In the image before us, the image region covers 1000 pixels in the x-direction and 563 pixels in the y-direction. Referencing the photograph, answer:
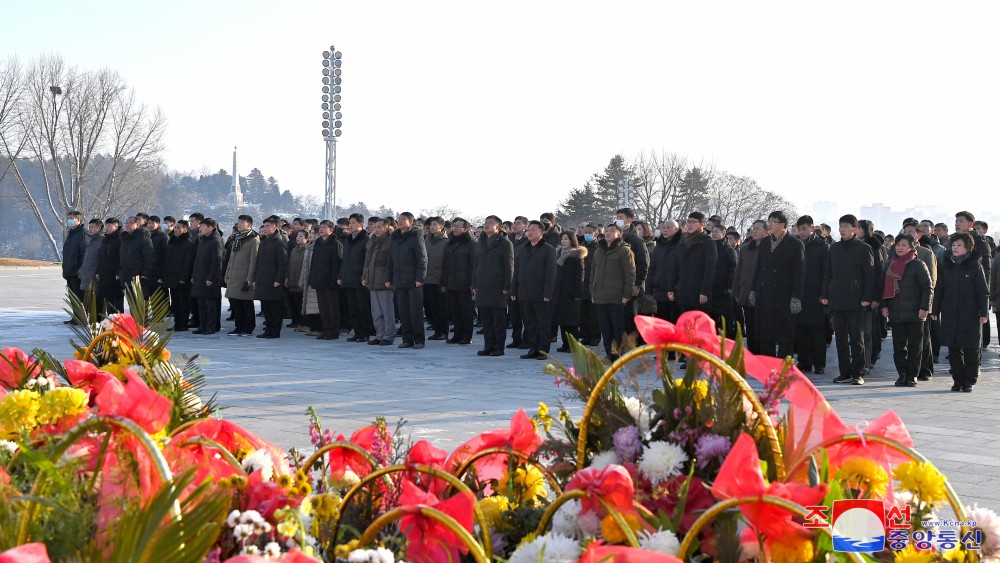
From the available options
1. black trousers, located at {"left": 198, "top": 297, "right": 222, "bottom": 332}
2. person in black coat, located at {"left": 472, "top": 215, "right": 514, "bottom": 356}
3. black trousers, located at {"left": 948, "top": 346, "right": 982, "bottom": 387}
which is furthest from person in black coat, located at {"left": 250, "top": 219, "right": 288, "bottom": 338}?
black trousers, located at {"left": 948, "top": 346, "right": 982, "bottom": 387}

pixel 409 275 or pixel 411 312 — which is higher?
pixel 409 275

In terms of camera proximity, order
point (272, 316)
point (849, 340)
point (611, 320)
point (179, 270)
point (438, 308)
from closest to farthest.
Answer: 1. point (849, 340)
2. point (611, 320)
3. point (272, 316)
4. point (438, 308)
5. point (179, 270)

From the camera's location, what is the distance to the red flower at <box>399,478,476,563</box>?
2.89 m

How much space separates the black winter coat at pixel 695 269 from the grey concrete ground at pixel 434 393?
1747mm

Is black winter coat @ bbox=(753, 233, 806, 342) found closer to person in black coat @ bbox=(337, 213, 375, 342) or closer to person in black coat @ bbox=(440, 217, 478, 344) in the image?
person in black coat @ bbox=(440, 217, 478, 344)

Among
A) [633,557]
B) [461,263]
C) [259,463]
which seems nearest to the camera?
[633,557]

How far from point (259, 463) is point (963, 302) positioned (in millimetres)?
10333

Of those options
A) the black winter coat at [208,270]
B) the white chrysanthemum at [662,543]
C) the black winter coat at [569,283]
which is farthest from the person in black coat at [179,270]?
the white chrysanthemum at [662,543]

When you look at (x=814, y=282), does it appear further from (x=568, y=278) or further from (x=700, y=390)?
(x=700, y=390)

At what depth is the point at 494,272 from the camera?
1471 cm

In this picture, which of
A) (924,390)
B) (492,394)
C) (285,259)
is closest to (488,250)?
(285,259)

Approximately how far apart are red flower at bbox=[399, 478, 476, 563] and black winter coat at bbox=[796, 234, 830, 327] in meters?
10.4

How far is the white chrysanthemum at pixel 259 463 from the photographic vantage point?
3.32 metres

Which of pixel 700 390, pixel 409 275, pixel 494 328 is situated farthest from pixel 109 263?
pixel 700 390
